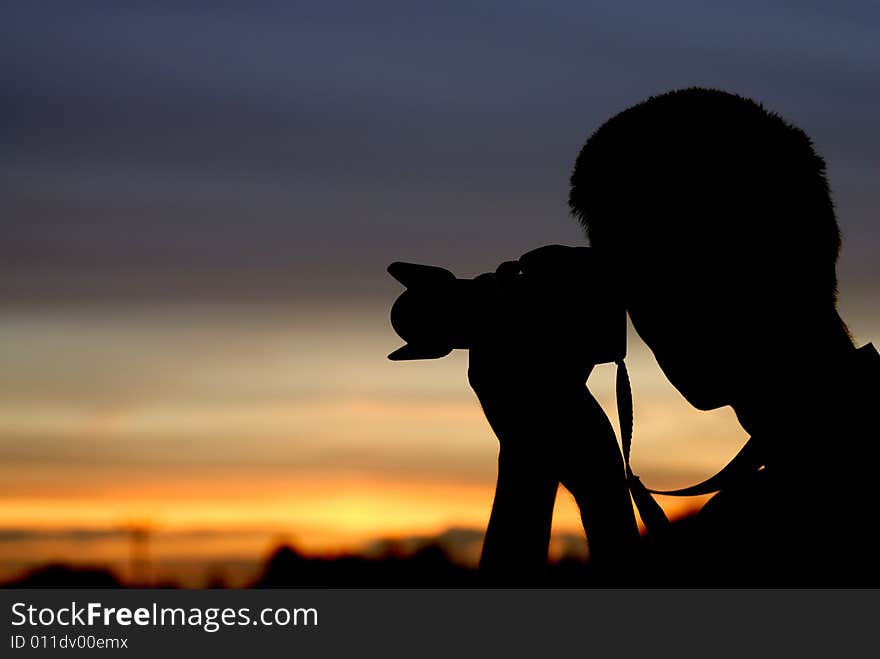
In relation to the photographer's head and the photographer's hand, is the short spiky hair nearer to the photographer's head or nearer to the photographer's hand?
the photographer's head

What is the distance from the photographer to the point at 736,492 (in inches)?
79.6

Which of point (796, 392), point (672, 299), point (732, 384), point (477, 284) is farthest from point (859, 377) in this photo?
point (477, 284)

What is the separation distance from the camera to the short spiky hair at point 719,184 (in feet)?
6.60

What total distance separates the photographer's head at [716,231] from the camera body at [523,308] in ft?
0.46

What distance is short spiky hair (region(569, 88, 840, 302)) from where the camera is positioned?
201 cm

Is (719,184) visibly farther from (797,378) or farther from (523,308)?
(523,308)

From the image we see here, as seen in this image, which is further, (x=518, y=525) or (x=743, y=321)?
(x=518, y=525)

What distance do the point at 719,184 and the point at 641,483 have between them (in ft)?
2.37

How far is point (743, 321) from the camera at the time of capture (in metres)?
2.01

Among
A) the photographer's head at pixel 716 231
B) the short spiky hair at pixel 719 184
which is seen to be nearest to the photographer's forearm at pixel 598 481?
the photographer's head at pixel 716 231

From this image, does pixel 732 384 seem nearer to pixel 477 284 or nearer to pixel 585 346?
pixel 585 346

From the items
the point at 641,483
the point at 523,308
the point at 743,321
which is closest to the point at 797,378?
the point at 743,321

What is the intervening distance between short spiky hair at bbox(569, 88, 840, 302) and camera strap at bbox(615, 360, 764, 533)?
34 centimetres

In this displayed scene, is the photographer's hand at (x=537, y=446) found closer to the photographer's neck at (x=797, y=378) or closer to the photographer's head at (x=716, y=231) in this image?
the photographer's head at (x=716, y=231)
